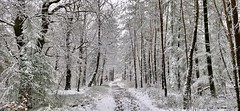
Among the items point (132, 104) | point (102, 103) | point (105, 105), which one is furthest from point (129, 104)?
point (102, 103)

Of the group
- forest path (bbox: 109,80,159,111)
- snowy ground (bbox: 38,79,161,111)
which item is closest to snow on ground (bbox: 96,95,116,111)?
snowy ground (bbox: 38,79,161,111)

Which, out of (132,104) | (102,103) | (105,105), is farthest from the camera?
(102,103)

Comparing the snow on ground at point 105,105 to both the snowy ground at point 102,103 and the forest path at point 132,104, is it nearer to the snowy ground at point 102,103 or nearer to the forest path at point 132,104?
the snowy ground at point 102,103

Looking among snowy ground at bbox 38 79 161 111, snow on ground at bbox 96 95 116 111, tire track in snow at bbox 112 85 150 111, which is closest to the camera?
snowy ground at bbox 38 79 161 111

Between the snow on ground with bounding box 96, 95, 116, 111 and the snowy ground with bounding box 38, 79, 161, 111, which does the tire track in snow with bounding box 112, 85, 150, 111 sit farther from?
the snow on ground with bounding box 96, 95, 116, 111

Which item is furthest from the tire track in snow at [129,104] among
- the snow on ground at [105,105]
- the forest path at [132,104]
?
the snow on ground at [105,105]

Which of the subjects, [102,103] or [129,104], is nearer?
[129,104]

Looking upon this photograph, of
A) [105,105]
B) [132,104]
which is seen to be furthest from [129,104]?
[105,105]

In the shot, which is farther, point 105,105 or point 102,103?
point 102,103

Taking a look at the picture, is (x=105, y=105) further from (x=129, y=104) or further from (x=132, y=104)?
(x=132, y=104)

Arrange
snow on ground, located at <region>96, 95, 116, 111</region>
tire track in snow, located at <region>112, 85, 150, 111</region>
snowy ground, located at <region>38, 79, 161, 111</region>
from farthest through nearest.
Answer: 1. snow on ground, located at <region>96, 95, 116, 111</region>
2. tire track in snow, located at <region>112, 85, 150, 111</region>
3. snowy ground, located at <region>38, 79, 161, 111</region>

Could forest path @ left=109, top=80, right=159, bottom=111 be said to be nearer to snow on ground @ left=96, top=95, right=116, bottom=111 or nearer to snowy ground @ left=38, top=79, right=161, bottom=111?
snowy ground @ left=38, top=79, right=161, bottom=111

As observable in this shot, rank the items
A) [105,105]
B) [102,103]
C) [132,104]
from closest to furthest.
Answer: [105,105]
[132,104]
[102,103]

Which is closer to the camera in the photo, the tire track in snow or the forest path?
the tire track in snow
